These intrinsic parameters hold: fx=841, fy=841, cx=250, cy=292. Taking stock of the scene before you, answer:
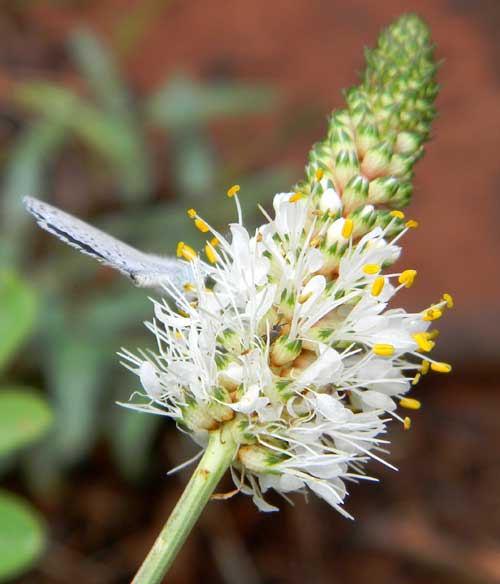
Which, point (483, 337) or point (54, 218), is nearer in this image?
point (54, 218)

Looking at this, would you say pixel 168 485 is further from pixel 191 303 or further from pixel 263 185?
pixel 191 303

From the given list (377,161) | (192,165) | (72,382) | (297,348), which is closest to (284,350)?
(297,348)

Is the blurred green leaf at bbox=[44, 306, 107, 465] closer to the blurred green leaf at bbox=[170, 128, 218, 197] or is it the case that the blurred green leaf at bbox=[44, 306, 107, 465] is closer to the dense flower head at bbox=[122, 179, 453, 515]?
the blurred green leaf at bbox=[170, 128, 218, 197]

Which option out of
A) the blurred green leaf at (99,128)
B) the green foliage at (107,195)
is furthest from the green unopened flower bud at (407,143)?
the blurred green leaf at (99,128)

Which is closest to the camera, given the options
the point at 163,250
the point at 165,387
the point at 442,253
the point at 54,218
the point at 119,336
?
the point at 54,218

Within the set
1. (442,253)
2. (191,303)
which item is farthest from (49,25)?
(191,303)

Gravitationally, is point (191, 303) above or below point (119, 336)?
below
